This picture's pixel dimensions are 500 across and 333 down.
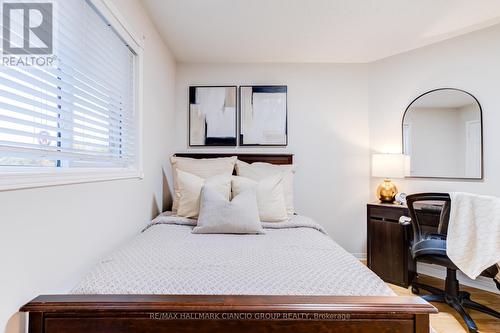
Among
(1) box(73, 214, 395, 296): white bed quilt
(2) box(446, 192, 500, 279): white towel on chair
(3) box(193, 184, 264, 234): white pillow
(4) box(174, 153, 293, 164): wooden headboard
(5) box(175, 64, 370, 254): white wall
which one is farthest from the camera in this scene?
(5) box(175, 64, 370, 254): white wall

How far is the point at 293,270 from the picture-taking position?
1212 millimetres

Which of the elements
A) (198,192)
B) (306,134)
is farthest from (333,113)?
(198,192)

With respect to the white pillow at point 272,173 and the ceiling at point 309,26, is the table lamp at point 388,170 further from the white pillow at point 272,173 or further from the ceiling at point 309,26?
the ceiling at point 309,26

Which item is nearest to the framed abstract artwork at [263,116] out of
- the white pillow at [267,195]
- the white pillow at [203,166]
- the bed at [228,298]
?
the white pillow at [203,166]

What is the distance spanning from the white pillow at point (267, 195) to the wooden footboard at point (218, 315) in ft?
4.12

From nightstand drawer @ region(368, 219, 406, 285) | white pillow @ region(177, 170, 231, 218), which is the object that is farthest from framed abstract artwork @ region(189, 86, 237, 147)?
nightstand drawer @ region(368, 219, 406, 285)

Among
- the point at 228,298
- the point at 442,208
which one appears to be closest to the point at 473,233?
the point at 442,208

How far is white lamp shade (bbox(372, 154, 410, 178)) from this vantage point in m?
2.79

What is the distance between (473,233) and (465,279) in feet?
3.99

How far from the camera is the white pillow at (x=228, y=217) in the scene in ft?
6.21

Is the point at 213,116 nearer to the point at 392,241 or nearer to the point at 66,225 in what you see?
the point at 66,225

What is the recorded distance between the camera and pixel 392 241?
265 cm

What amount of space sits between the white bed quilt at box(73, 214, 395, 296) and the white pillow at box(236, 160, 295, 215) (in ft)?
2.50

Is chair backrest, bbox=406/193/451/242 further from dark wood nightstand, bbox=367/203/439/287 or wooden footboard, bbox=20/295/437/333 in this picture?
wooden footboard, bbox=20/295/437/333
